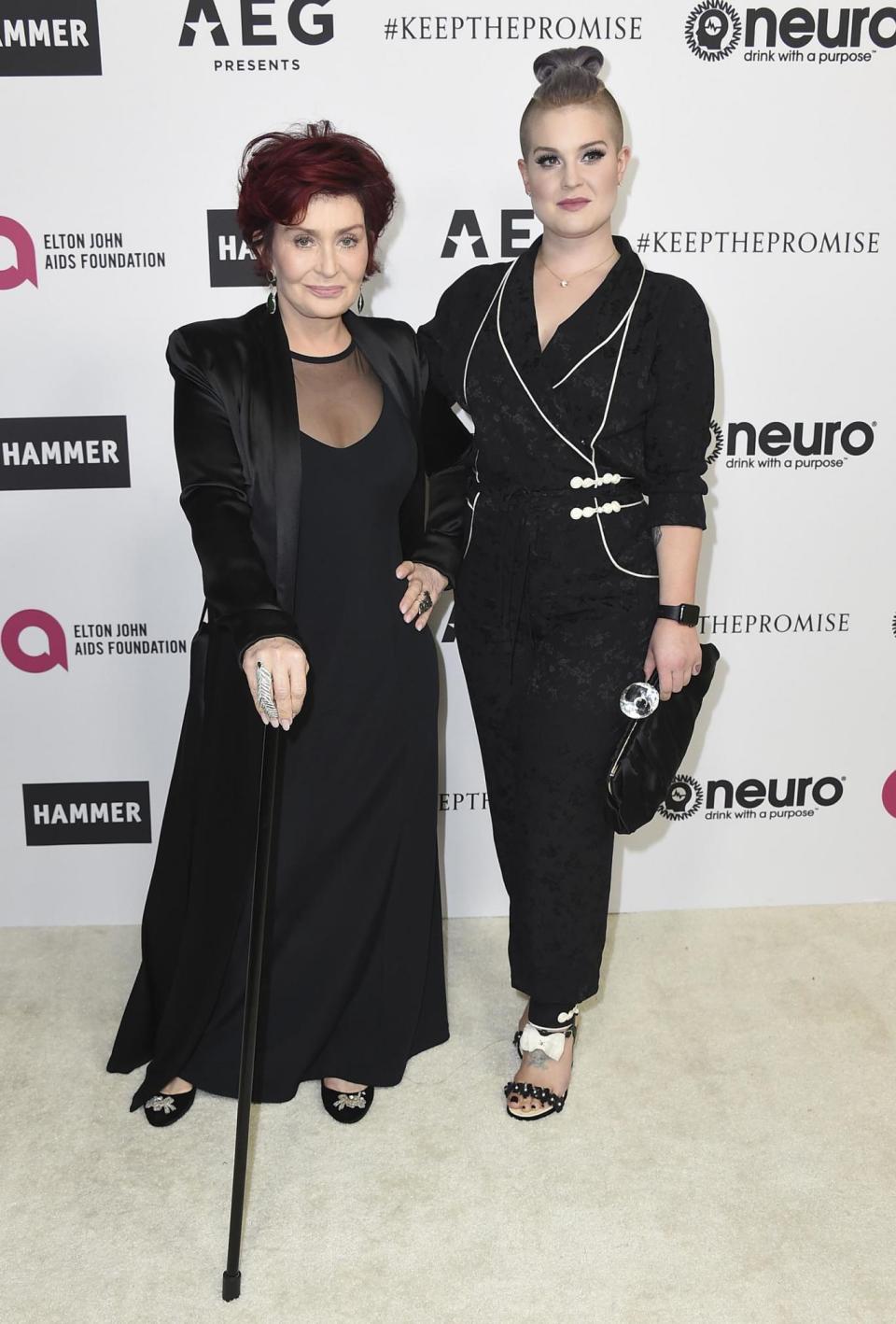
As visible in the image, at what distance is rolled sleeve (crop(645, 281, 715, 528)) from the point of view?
207 centimetres

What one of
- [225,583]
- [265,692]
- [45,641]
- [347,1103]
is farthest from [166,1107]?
[45,641]

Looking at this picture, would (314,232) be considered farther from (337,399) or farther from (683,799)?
(683,799)

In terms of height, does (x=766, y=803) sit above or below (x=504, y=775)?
below

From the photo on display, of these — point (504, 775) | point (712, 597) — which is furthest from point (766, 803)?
point (504, 775)

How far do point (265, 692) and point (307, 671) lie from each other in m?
→ 0.10

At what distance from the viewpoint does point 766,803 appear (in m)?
3.14

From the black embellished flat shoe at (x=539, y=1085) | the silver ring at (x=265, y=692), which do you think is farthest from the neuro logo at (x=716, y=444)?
the silver ring at (x=265, y=692)

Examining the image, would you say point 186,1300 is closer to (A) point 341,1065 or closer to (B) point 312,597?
(A) point 341,1065

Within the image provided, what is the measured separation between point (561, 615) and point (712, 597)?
34.9 inches

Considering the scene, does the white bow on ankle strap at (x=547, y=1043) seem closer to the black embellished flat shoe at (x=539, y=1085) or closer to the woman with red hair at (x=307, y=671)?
the black embellished flat shoe at (x=539, y=1085)

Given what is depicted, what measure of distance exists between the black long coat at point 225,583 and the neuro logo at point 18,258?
0.80 metres

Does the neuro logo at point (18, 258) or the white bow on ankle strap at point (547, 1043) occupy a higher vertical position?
the neuro logo at point (18, 258)

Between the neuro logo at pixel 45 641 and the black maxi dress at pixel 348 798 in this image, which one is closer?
the black maxi dress at pixel 348 798

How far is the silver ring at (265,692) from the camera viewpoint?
6.23 ft
